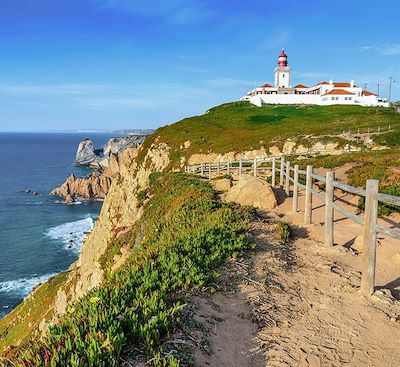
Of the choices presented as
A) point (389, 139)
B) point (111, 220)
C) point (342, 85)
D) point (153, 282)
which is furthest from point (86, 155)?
point (153, 282)

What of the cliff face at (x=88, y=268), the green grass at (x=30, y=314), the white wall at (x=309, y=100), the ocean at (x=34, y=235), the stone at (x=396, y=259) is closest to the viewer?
the stone at (x=396, y=259)

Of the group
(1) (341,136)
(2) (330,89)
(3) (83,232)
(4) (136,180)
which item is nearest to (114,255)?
(4) (136,180)

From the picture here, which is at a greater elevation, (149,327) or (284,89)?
(284,89)

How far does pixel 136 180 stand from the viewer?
53.7 meters

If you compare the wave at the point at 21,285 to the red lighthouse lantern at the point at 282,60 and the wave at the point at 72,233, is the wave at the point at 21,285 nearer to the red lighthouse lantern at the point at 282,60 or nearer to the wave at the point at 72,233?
the wave at the point at 72,233

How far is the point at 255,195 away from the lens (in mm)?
16250

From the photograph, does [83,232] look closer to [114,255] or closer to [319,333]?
[114,255]

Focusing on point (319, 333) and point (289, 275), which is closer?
point (319, 333)

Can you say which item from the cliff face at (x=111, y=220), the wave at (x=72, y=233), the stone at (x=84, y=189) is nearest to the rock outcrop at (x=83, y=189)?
the stone at (x=84, y=189)

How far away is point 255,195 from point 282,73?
324ft

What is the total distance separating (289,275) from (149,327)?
418 cm

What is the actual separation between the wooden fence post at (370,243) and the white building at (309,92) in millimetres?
91568

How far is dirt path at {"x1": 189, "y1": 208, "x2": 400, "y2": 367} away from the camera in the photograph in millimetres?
5516

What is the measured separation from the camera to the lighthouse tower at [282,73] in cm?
10694
